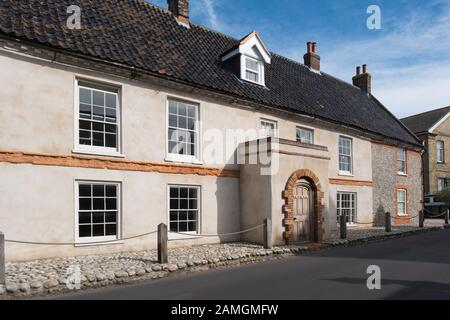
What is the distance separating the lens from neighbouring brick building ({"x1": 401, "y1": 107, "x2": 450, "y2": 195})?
34500 millimetres

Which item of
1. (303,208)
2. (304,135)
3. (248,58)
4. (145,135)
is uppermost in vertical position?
(248,58)

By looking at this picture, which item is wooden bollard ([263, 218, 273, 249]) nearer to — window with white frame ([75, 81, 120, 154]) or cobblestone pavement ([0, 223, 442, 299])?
cobblestone pavement ([0, 223, 442, 299])

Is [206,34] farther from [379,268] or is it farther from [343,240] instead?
[379,268]

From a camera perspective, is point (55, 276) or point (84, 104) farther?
point (84, 104)

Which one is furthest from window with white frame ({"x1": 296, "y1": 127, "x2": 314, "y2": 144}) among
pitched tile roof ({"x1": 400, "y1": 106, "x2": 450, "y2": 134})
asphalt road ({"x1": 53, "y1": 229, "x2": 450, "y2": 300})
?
pitched tile roof ({"x1": 400, "y1": 106, "x2": 450, "y2": 134})

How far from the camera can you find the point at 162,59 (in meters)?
13.4

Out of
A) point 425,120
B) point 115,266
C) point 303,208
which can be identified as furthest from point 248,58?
point 425,120

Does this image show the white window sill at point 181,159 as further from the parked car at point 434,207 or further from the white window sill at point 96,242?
the parked car at point 434,207

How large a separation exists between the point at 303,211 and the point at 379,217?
10345mm

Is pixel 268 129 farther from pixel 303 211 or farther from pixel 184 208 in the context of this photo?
pixel 184 208

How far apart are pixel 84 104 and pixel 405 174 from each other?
2179 centimetres

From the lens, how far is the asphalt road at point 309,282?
23.7 feet

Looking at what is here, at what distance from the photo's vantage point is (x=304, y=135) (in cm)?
1783
